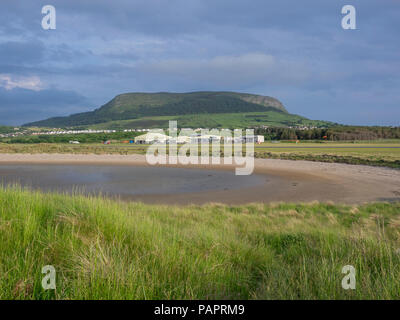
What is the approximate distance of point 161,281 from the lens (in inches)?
118

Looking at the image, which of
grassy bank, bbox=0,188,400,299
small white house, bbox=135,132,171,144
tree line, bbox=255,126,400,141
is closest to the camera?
grassy bank, bbox=0,188,400,299

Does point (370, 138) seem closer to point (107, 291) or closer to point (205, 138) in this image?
point (205, 138)

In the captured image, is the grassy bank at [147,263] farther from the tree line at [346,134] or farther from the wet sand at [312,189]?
the tree line at [346,134]

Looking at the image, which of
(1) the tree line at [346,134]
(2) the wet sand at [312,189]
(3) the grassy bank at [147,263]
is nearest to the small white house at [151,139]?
(1) the tree line at [346,134]

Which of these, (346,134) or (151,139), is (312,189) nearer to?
(151,139)

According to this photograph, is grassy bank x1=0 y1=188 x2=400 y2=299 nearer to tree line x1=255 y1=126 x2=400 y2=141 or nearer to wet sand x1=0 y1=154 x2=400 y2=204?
wet sand x1=0 y1=154 x2=400 y2=204

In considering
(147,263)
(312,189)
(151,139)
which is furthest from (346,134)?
(147,263)

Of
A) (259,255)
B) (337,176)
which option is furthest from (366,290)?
(337,176)

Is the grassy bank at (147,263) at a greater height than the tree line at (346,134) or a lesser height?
lesser

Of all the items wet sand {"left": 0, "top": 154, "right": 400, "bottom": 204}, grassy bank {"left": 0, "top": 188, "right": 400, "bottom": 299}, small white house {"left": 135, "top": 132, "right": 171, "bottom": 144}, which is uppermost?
small white house {"left": 135, "top": 132, "right": 171, "bottom": 144}

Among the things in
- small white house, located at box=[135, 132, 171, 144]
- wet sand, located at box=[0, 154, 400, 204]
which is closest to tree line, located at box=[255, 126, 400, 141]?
small white house, located at box=[135, 132, 171, 144]

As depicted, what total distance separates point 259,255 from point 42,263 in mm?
2957

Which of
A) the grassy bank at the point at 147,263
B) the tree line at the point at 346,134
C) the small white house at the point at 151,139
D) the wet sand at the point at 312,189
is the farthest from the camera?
the small white house at the point at 151,139
